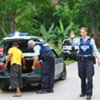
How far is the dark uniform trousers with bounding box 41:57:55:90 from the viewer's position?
14102mm

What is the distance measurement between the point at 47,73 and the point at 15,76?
100 centimetres

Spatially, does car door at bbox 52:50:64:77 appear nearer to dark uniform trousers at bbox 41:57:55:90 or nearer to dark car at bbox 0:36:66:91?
dark car at bbox 0:36:66:91

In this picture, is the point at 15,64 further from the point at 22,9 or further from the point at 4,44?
the point at 22,9

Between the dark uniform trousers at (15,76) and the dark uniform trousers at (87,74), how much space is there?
6.25ft

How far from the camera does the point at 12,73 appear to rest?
1376 centimetres

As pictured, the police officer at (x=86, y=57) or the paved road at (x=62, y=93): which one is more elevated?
the police officer at (x=86, y=57)

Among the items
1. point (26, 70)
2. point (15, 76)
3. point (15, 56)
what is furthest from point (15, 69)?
point (26, 70)

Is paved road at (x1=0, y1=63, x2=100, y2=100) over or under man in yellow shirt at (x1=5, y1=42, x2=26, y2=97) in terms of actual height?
under

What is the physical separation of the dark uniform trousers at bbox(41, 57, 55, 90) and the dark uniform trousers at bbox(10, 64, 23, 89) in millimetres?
714

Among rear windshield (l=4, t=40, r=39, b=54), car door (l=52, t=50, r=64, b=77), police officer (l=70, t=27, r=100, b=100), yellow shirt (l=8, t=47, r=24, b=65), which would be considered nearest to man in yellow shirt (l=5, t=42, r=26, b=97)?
yellow shirt (l=8, t=47, r=24, b=65)

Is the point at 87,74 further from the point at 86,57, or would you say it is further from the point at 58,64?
the point at 58,64

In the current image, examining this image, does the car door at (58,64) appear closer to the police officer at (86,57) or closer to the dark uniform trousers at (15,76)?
the dark uniform trousers at (15,76)

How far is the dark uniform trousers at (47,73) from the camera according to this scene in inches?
555

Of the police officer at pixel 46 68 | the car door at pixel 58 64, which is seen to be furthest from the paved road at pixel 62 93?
the car door at pixel 58 64
